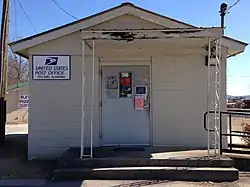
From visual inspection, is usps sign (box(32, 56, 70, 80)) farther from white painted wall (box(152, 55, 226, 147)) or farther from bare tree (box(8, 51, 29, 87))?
bare tree (box(8, 51, 29, 87))

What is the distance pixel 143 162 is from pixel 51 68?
3.87 m

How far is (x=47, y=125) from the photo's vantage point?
1077 centimetres

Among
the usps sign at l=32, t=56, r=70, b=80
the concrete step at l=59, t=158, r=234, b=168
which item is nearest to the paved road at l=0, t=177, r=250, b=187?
the concrete step at l=59, t=158, r=234, b=168

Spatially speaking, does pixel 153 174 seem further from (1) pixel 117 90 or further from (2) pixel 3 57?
(2) pixel 3 57

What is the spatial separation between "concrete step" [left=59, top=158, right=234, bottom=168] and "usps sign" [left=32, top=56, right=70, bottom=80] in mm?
2887

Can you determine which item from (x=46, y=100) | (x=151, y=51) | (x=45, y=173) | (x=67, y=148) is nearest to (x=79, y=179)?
(x=45, y=173)

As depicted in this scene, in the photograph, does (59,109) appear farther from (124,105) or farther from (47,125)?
(124,105)

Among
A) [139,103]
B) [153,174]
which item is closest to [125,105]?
[139,103]

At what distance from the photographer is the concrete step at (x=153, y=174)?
830 centimetres

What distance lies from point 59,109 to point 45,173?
2.21 metres

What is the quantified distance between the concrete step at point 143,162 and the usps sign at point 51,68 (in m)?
2.89

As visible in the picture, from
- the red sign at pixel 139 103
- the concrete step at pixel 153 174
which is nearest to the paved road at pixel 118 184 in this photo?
the concrete step at pixel 153 174

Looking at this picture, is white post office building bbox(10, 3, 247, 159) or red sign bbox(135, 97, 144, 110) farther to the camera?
red sign bbox(135, 97, 144, 110)

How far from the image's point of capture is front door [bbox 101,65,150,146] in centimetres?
1091
